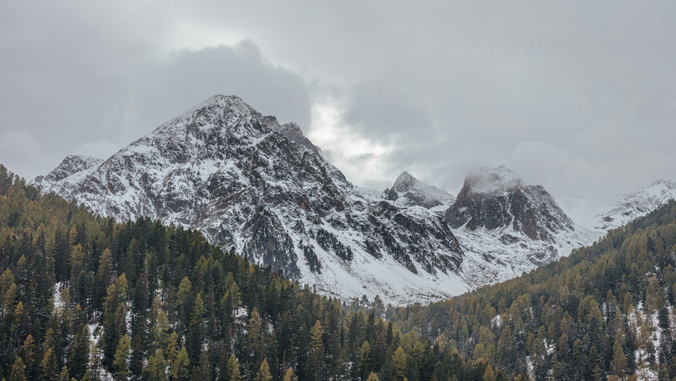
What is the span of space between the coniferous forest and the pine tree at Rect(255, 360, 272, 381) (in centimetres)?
24

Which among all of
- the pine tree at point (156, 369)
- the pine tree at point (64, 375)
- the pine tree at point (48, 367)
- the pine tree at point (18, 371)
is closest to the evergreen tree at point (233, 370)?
the pine tree at point (156, 369)

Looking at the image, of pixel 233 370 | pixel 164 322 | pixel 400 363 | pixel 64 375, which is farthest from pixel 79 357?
pixel 400 363

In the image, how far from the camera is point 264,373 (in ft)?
353

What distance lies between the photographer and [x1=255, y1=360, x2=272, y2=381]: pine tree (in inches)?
4220

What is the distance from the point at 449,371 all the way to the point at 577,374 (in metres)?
67.5

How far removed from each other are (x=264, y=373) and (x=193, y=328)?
911 inches

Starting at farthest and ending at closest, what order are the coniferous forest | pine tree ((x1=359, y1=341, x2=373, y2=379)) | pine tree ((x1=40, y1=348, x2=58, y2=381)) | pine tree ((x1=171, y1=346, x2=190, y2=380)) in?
pine tree ((x1=359, y1=341, x2=373, y2=379)), the coniferous forest, pine tree ((x1=171, y1=346, x2=190, y2=380)), pine tree ((x1=40, y1=348, x2=58, y2=381))

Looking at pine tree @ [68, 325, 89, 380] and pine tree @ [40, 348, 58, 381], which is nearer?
pine tree @ [40, 348, 58, 381]

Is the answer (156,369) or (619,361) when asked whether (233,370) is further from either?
(619,361)

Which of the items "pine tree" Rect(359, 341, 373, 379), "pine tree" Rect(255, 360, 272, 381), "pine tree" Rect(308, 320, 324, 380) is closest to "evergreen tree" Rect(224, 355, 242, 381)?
"pine tree" Rect(255, 360, 272, 381)

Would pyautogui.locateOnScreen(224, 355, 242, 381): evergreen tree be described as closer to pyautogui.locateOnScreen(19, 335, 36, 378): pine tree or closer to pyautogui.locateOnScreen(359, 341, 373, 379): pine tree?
pyautogui.locateOnScreen(359, 341, 373, 379): pine tree

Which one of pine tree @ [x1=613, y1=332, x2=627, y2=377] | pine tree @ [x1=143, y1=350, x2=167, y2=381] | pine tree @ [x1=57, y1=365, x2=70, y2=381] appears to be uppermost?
pine tree @ [x1=613, y1=332, x2=627, y2=377]

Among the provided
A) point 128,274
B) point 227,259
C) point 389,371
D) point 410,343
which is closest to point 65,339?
point 128,274

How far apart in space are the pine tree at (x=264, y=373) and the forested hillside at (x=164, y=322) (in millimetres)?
255
